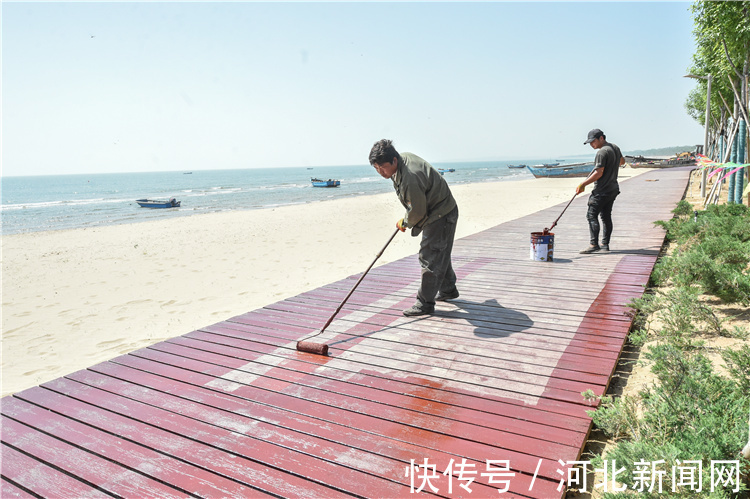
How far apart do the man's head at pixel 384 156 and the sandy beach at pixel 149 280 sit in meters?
3.40

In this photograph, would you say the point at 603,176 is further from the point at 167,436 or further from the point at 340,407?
the point at 167,436

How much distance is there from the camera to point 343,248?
36.8ft

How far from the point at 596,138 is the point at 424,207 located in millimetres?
3736

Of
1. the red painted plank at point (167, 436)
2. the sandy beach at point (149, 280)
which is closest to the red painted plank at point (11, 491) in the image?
the red painted plank at point (167, 436)

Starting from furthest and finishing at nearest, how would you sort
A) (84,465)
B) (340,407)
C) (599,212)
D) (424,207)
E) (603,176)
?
(599,212)
(603,176)
(424,207)
(340,407)
(84,465)

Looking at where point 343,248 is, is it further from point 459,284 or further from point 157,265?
point 459,284

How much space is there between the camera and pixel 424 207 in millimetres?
4117

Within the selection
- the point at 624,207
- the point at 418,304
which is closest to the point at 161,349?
the point at 418,304

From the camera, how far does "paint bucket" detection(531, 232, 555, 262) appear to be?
6590 mm

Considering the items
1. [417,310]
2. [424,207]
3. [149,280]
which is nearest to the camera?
[424,207]

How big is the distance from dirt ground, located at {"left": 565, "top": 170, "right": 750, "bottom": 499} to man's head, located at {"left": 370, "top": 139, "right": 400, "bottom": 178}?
2.37 metres

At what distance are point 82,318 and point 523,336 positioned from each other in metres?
6.12

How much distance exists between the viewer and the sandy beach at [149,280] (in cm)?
565

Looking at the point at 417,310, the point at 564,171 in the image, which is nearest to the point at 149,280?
the point at 417,310
